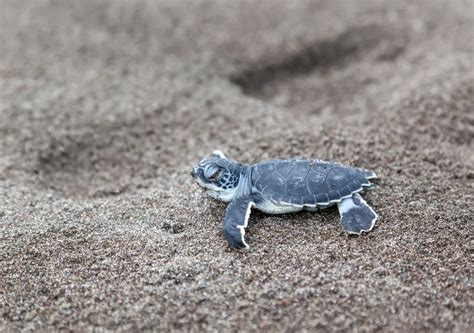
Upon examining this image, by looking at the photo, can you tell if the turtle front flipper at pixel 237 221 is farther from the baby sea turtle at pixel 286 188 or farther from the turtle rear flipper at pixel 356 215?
the turtle rear flipper at pixel 356 215

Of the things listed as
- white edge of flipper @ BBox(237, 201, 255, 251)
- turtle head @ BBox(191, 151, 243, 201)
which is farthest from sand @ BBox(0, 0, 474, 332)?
turtle head @ BBox(191, 151, 243, 201)

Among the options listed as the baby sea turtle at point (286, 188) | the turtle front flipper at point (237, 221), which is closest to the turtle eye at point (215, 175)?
the baby sea turtle at point (286, 188)

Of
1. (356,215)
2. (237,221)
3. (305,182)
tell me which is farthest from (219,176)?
(356,215)

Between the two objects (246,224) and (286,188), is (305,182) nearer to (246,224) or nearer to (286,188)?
(286,188)

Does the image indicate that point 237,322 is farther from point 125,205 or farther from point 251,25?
point 251,25

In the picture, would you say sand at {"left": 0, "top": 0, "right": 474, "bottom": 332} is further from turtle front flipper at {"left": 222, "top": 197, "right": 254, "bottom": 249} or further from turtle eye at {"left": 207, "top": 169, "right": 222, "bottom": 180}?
turtle eye at {"left": 207, "top": 169, "right": 222, "bottom": 180}

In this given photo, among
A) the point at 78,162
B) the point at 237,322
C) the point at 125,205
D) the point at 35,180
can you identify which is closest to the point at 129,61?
the point at 78,162
